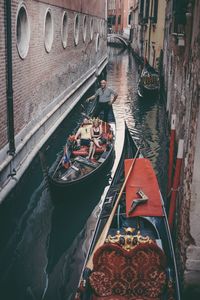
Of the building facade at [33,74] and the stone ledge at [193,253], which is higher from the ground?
the building facade at [33,74]

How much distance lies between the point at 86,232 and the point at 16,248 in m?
1.10

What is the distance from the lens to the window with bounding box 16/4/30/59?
8370mm

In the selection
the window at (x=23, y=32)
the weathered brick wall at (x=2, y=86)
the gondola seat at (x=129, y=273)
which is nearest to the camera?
the gondola seat at (x=129, y=273)

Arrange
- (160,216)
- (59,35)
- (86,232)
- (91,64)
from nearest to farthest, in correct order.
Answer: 1. (160,216)
2. (86,232)
3. (59,35)
4. (91,64)

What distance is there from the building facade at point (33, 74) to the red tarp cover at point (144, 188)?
80.7 inches

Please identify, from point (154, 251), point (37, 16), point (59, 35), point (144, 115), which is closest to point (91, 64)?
point (144, 115)

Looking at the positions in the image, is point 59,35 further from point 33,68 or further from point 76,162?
point 76,162

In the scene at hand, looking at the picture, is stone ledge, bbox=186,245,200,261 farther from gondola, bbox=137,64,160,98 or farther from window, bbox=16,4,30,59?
gondola, bbox=137,64,160,98

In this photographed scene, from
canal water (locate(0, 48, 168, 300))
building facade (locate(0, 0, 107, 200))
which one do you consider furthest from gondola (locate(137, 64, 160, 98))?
canal water (locate(0, 48, 168, 300))

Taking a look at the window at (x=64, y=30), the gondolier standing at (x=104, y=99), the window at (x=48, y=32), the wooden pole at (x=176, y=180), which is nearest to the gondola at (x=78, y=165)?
the gondolier standing at (x=104, y=99)

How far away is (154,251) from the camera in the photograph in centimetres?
384

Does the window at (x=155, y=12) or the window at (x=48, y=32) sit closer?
the window at (x=48, y=32)

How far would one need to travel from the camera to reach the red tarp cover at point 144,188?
5.31 meters

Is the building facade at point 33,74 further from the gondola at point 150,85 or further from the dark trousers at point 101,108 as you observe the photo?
the gondola at point 150,85
